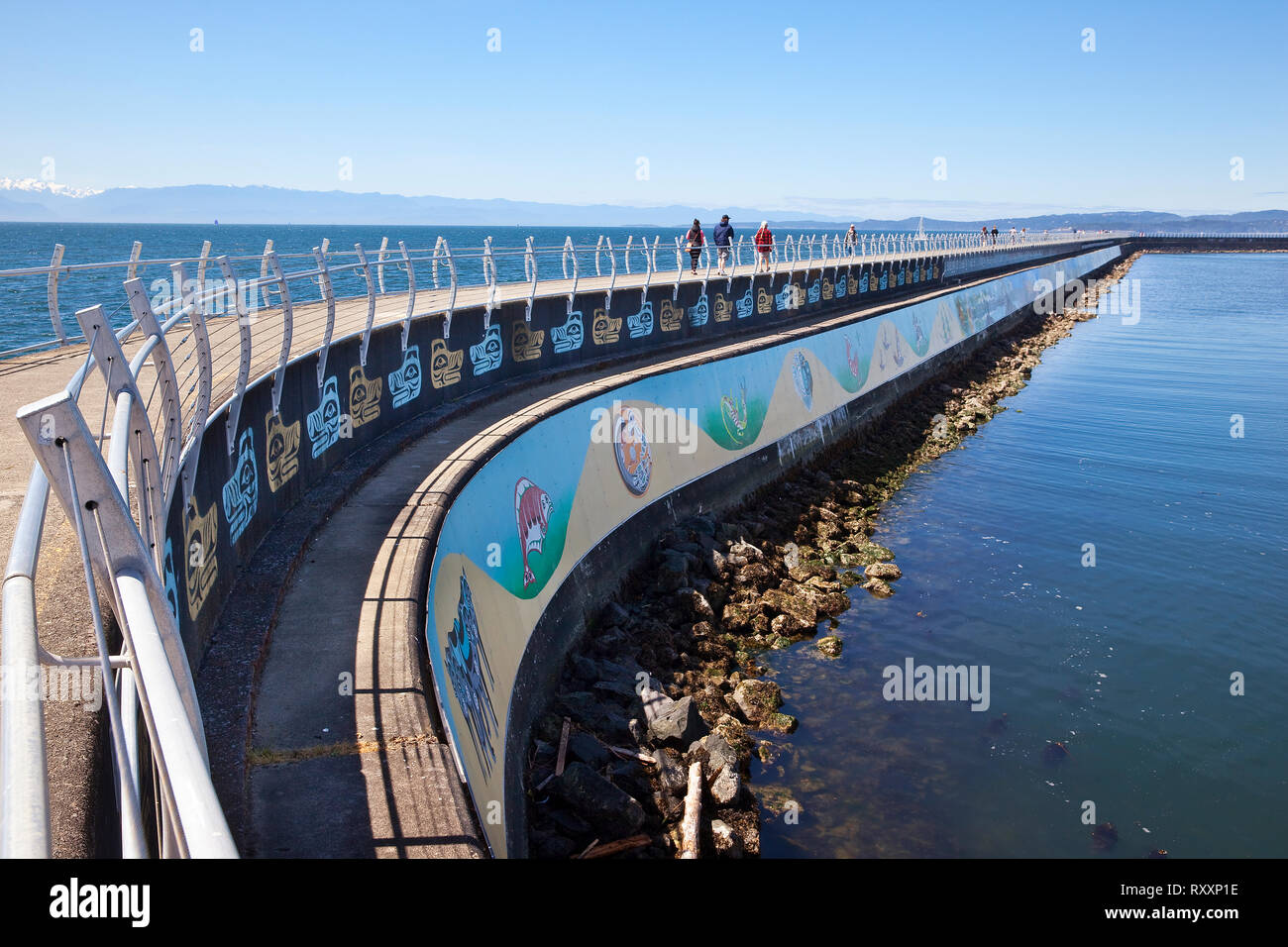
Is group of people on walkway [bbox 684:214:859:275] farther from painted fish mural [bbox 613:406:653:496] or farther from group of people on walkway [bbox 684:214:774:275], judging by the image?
painted fish mural [bbox 613:406:653:496]

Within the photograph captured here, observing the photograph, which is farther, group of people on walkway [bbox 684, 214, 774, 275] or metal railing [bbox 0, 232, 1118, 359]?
group of people on walkway [bbox 684, 214, 774, 275]

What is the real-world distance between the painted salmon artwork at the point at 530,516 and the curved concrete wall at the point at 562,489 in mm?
19

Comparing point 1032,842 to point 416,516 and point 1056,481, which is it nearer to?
point 416,516

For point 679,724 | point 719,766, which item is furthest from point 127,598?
point 679,724

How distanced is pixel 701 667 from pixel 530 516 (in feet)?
9.15

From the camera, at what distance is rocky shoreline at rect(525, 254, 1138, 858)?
24.7 feet

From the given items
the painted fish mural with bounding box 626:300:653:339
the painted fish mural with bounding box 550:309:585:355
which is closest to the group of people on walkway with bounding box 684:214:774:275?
the painted fish mural with bounding box 626:300:653:339

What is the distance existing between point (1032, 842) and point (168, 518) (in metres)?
7.41

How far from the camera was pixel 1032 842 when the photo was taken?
27.2 ft

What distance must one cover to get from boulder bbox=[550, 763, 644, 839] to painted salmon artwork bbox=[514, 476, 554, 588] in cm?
232

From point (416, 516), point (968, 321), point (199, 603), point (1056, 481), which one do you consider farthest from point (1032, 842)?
point (968, 321)

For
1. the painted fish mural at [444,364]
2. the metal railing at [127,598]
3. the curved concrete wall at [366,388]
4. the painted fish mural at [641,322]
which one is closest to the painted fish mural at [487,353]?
the curved concrete wall at [366,388]
